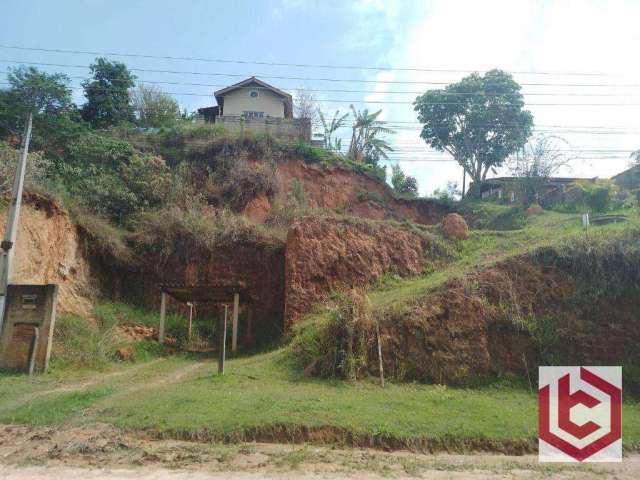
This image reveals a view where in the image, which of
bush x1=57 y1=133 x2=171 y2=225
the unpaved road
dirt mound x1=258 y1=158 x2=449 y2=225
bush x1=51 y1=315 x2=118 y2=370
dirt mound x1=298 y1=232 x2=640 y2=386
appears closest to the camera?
the unpaved road

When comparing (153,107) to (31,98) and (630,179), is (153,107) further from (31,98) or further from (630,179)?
(630,179)

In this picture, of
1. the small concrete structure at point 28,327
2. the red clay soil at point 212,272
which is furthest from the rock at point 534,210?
the small concrete structure at point 28,327

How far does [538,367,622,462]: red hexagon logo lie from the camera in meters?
9.70

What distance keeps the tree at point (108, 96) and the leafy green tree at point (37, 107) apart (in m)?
5.98

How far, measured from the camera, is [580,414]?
11.3 meters

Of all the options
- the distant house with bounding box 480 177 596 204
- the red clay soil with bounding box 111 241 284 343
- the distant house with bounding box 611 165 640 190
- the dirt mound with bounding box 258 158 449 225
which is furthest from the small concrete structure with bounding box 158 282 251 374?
the distant house with bounding box 611 165 640 190

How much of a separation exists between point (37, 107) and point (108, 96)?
7.33 meters

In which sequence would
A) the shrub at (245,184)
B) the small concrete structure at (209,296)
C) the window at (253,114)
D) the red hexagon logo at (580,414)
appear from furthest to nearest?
the window at (253,114)
the shrub at (245,184)
the small concrete structure at (209,296)
the red hexagon logo at (580,414)

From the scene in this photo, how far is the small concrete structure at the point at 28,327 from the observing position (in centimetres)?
1433

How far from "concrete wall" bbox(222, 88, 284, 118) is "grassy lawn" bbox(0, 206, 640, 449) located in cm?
2229

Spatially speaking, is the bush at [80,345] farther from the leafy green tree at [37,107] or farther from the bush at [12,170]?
the leafy green tree at [37,107]

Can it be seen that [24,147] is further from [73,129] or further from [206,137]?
[206,137]

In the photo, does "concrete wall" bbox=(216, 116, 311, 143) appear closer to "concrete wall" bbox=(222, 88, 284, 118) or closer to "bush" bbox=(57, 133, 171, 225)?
"concrete wall" bbox=(222, 88, 284, 118)

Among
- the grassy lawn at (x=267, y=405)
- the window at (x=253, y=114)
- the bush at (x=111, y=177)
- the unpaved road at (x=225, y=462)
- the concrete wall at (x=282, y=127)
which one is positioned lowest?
the unpaved road at (x=225, y=462)
